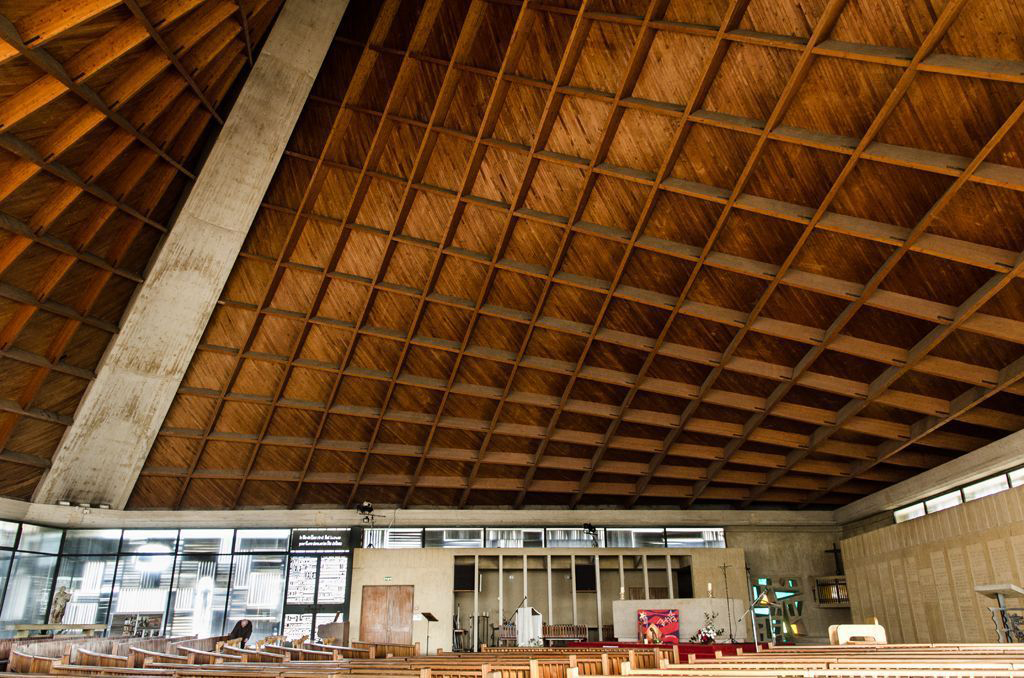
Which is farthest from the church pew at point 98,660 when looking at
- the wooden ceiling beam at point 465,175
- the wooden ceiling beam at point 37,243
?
the wooden ceiling beam at point 465,175

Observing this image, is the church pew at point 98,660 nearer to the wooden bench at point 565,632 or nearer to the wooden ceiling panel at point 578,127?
the wooden ceiling panel at point 578,127

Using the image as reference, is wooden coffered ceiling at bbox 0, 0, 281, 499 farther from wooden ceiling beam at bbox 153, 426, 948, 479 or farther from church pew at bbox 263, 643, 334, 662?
church pew at bbox 263, 643, 334, 662

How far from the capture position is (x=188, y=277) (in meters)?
16.6

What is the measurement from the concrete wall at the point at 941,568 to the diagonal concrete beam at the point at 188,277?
17.4 metres

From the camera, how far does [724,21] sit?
11.6 metres

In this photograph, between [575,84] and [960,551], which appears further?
[960,551]

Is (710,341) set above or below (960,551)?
above

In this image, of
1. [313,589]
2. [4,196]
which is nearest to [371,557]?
[313,589]

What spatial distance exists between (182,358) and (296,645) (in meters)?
7.42

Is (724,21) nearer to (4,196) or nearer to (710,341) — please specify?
(710,341)

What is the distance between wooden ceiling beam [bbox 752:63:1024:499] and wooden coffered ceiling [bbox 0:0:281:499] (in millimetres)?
11948

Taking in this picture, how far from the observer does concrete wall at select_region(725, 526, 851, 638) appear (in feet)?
79.5

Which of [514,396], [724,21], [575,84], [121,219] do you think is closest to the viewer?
[724,21]

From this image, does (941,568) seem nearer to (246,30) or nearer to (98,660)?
(98,660)
